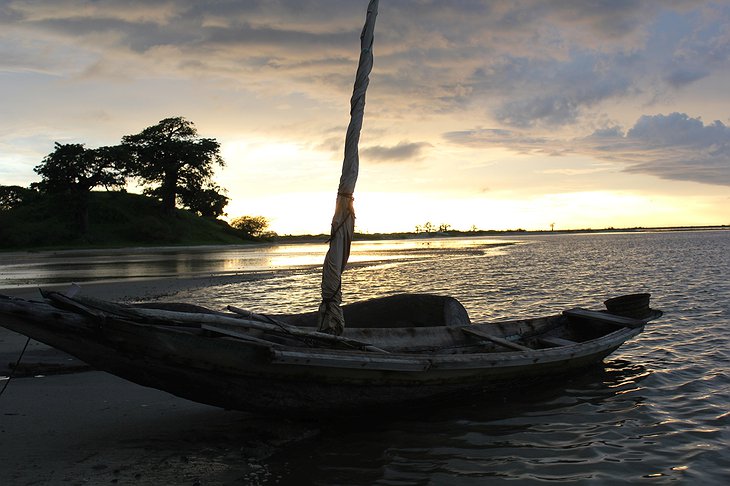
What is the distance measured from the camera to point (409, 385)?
20.7ft

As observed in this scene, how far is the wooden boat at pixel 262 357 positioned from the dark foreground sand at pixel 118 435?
1.77ft

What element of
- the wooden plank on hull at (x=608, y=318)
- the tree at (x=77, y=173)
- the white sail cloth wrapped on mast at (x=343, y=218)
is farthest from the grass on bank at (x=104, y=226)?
the white sail cloth wrapped on mast at (x=343, y=218)

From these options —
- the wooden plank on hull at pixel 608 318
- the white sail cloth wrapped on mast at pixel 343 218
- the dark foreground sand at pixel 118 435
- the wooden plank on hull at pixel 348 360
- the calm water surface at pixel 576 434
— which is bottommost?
the calm water surface at pixel 576 434

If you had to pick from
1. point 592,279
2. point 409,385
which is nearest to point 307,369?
point 409,385

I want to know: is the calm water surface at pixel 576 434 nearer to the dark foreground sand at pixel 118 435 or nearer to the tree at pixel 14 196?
the dark foreground sand at pixel 118 435

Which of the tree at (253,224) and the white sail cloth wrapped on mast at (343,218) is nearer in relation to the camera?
the white sail cloth wrapped on mast at (343,218)

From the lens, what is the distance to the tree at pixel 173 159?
5837cm

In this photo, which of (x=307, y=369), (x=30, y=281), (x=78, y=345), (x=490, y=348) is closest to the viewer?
(x=78, y=345)

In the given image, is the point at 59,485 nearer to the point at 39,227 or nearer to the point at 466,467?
the point at 466,467

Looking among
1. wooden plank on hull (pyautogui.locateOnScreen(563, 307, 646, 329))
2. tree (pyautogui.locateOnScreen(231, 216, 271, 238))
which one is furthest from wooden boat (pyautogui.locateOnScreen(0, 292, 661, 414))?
tree (pyautogui.locateOnScreen(231, 216, 271, 238))

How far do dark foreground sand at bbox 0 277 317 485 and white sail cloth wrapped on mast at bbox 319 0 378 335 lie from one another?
1443mm

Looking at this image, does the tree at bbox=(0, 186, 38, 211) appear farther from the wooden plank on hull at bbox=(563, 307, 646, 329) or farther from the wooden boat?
the wooden plank on hull at bbox=(563, 307, 646, 329)

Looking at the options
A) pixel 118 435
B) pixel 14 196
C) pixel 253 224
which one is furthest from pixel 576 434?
pixel 253 224

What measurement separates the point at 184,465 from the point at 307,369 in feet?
4.79
